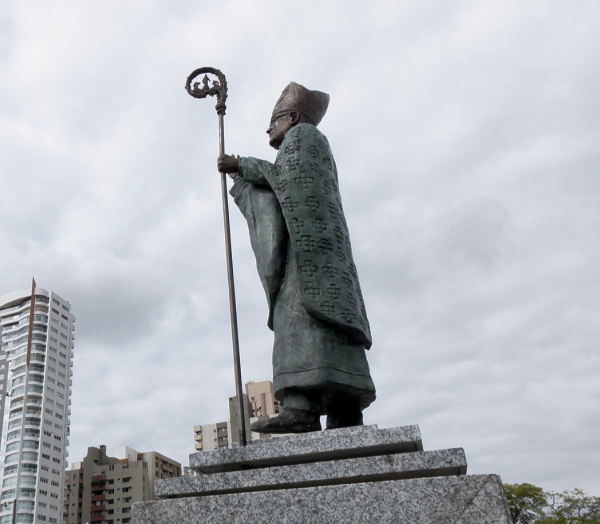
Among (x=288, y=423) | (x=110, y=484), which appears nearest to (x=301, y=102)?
(x=288, y=423)

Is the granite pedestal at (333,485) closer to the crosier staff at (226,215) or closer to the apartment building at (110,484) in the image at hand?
the crosier staff at (226,215)

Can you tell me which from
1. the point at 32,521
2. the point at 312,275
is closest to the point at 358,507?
the point at 312,275

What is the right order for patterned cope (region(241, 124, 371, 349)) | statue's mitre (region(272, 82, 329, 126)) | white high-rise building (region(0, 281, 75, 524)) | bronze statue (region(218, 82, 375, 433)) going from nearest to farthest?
bronze statue (region(218, 82, 375, 433)) → patterned cope (region(241, 124, 371, 349)) → statue's mitre (region(272, 82, 329, 126)) → white high-rise building (region(0, 281, 75, 524))

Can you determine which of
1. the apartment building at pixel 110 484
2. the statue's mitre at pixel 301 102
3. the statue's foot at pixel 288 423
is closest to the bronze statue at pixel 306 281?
the statue's foot at pixel 288 423

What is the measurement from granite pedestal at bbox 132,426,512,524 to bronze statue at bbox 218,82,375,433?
0.53 metres

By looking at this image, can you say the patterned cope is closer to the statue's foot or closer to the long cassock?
the long cassock

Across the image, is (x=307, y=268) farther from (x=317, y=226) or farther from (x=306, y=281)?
(x=317, y=226)

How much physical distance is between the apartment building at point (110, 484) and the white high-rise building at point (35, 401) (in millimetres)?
2553

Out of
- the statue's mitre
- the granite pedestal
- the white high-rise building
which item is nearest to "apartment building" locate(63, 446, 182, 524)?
the white high-rise building

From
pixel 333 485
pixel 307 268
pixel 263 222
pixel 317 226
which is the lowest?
pixel 333 485

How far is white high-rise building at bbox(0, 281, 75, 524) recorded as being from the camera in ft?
189

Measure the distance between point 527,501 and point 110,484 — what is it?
151 feet

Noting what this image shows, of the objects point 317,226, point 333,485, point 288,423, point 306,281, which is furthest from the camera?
point 317,226

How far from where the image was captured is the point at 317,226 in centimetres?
491
